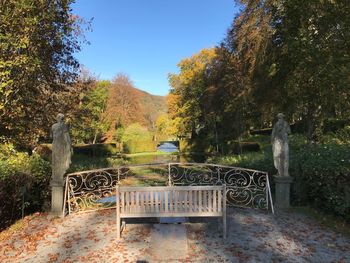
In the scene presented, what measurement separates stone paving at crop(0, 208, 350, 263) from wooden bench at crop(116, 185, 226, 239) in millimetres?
450

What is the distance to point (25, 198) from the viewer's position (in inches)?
276

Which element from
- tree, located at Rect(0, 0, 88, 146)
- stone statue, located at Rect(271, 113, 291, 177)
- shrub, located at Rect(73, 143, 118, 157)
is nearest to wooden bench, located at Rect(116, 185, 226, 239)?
stone statue, located at Rect(271, 113, 291, 177)

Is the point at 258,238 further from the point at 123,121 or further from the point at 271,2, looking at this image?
the point at 123,121

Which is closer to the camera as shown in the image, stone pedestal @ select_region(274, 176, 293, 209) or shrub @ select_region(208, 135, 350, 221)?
shrub @ select_region(208, 135, 350, 221)

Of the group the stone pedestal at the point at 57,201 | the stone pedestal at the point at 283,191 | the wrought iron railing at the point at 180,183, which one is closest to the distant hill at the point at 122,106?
the wrought iron railing at the point at 180,183

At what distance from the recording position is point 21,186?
6.44 meters

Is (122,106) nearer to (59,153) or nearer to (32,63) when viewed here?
(32,63)

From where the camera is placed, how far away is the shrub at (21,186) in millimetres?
5957

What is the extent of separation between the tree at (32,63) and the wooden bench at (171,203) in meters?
4.85

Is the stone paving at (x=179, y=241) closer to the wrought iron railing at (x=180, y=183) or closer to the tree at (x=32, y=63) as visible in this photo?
the wrought iron railing at (x=180, y=183)

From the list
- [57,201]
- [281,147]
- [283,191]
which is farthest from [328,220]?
[57,201]

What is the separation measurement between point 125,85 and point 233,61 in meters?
29.8

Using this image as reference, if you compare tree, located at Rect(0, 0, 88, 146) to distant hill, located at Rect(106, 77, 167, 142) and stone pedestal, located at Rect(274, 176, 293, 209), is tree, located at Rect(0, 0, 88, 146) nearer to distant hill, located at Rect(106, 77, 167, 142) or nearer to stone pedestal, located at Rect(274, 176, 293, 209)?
stone pedestal, located at Rect(274, 176, 293, 209)

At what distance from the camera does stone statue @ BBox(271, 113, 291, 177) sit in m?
7.39
